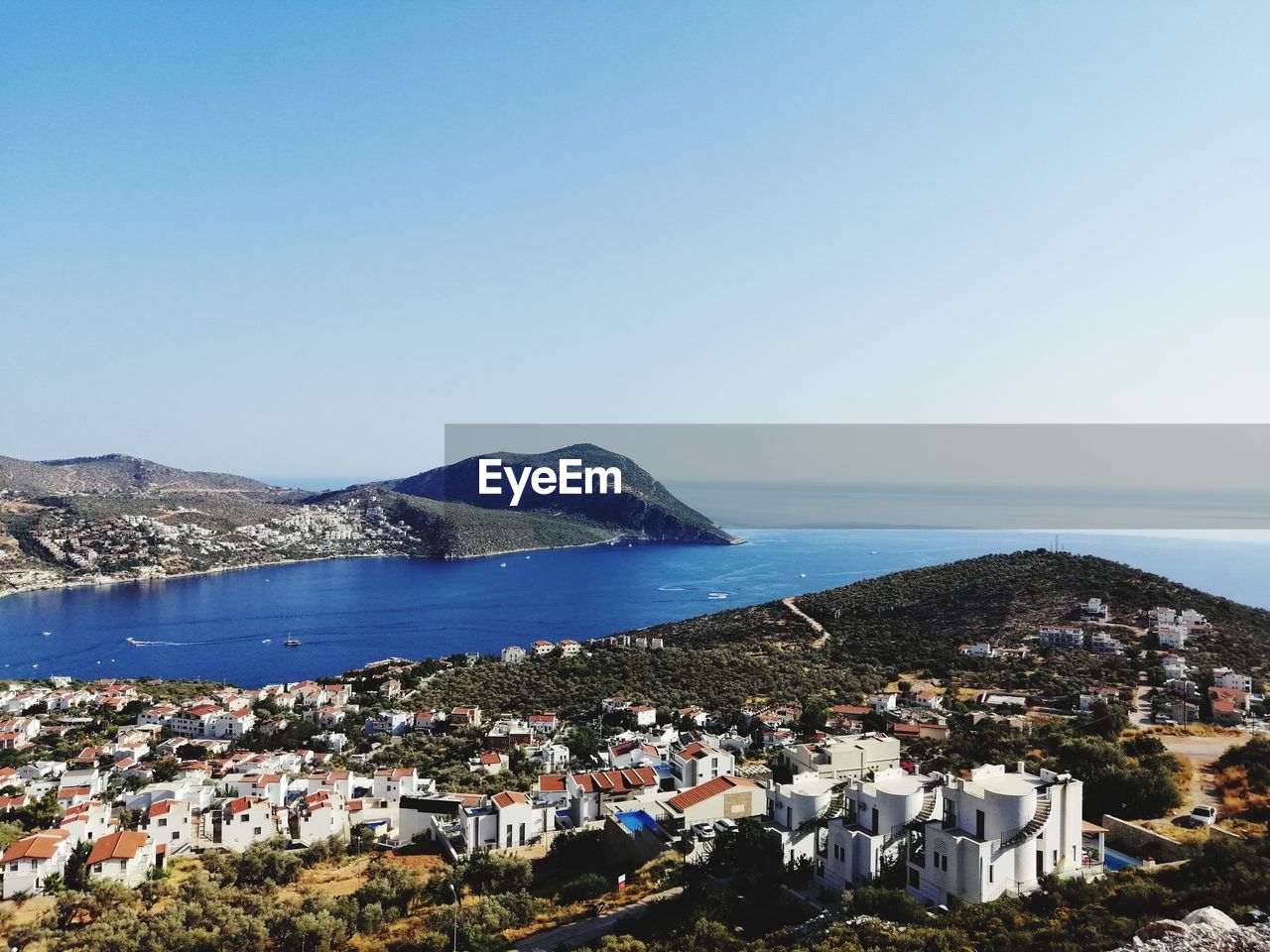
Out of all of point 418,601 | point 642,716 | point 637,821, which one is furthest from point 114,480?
point 637,821

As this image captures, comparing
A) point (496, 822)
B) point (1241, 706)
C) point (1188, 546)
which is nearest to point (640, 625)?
point (1241, 706)

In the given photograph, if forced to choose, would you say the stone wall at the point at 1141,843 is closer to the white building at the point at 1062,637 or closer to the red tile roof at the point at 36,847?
the red tile roof at the point at 36,847

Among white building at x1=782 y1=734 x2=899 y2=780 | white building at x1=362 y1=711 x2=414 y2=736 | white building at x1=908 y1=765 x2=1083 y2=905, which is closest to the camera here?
white building at x1=908 y1=765 x2=1083 y2=905

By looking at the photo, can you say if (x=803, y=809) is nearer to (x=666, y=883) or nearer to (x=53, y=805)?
(x=666, y=883)

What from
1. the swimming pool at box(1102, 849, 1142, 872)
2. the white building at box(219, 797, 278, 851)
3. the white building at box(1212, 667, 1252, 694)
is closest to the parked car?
the swimming pool at box(1102, 849, 1142, 872)

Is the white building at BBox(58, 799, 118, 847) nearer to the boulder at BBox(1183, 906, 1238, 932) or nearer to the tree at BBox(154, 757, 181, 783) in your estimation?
the tree at BBox(154, 757, 181, 783)

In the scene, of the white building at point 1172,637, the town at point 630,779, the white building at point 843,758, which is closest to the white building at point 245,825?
the town at point 630,779
